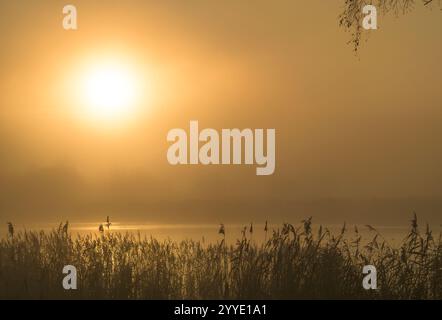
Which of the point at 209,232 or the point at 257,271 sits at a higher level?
the point at 257,271

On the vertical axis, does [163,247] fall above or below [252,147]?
below

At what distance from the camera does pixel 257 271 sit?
11.9m

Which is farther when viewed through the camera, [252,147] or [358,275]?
[252,147]

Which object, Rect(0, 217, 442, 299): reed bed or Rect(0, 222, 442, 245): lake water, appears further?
Rect(0, 222, 442, 245): lake water

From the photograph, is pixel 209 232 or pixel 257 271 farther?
pixel 209 232

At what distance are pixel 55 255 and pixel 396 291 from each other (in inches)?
227

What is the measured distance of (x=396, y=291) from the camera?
11953 millimetres

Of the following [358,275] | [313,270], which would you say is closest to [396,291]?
[358,275]

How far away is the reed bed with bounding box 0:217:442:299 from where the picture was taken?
1180 cm

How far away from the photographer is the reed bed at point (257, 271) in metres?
11.8

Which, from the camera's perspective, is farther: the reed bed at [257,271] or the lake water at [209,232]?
the lake water at [209,232]
